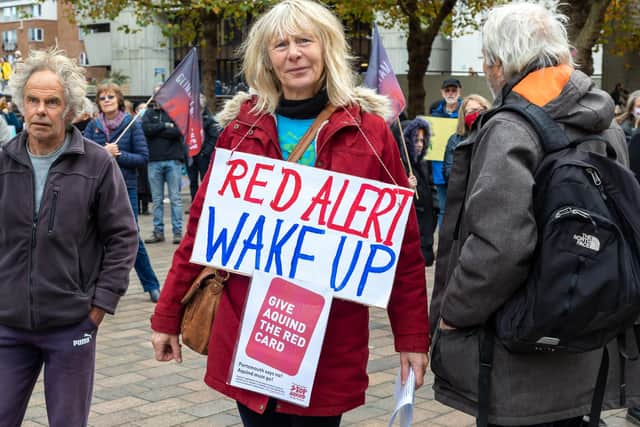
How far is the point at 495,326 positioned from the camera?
2.85 metres

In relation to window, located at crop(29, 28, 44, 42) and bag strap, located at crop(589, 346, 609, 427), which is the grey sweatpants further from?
window, located at crop(29, 28, 44, 42)

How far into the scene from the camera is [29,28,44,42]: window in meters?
91.3

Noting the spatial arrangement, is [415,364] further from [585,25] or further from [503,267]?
[585,25]

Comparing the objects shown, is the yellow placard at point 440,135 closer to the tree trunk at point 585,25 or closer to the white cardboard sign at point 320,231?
the tree trunk at point 585,25

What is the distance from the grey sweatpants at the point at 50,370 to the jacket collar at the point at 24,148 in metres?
0.64

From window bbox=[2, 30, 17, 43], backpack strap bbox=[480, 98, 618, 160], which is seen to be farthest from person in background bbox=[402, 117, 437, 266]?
window bbox=[2, 30, 17, 43]

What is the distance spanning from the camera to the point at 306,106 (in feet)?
10.0

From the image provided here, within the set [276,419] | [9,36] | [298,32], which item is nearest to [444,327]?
[276,419]

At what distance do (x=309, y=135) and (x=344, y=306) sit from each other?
55 centimetres

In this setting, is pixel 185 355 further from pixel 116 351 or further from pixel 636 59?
pixel 636 59

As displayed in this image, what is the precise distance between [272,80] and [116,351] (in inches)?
156

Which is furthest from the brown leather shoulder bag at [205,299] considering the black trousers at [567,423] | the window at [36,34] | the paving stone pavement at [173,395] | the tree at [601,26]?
the window at [36,34]

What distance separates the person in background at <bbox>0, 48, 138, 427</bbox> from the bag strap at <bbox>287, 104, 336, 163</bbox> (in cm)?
101

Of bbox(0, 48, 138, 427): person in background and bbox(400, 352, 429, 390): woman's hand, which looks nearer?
bbox(400, 352, 429, 390): woman's hand
